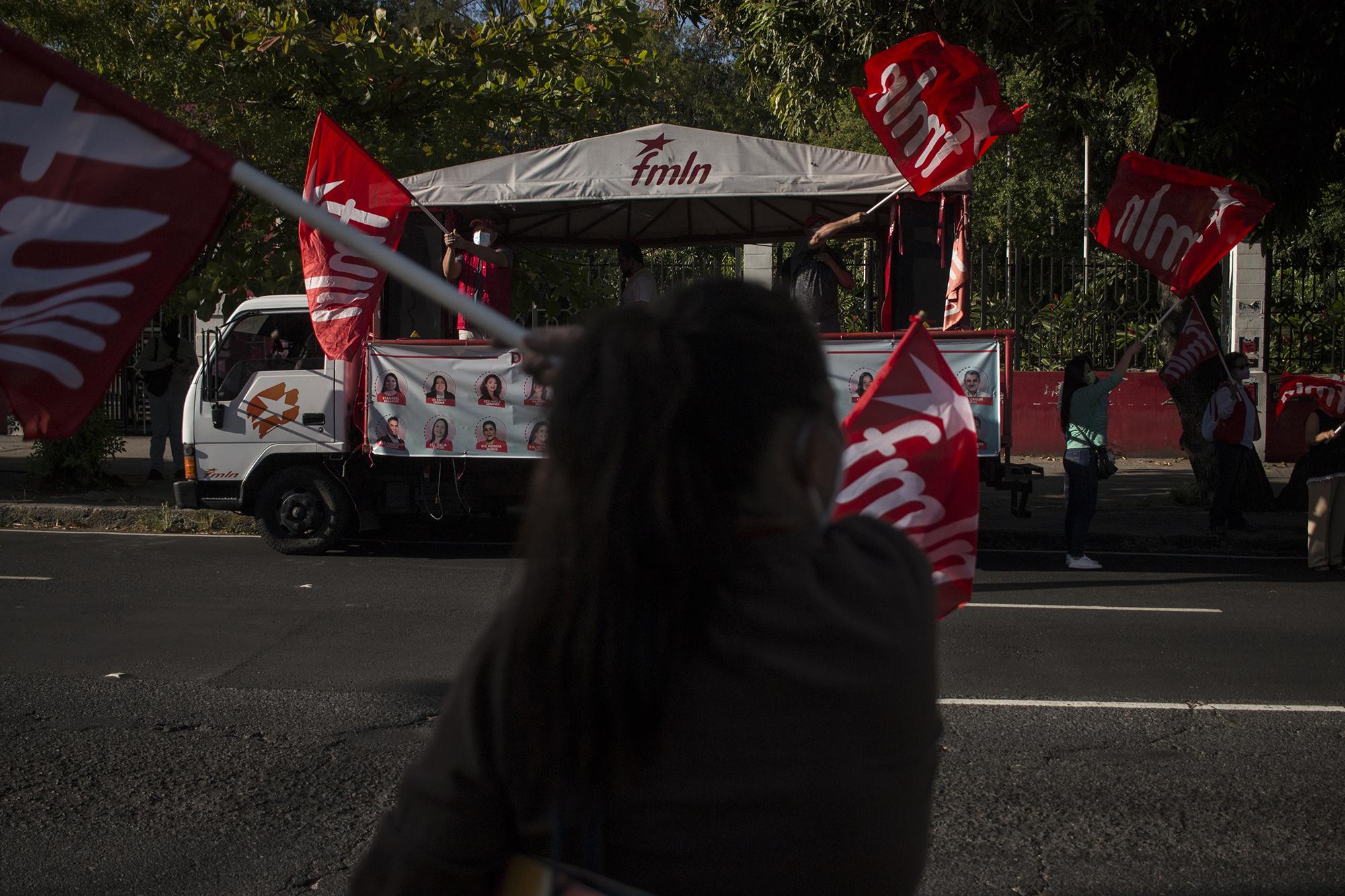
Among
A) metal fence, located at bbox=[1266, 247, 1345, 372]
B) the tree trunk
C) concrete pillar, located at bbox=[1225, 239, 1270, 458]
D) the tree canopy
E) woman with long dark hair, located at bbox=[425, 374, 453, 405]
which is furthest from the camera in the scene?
metal fence, located at bbox=[1266, 247, 1345, 372]

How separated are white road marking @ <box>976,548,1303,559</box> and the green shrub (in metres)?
9.40

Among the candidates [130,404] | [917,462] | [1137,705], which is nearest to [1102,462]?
[1137,705]

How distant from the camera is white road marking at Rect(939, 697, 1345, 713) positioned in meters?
5.52

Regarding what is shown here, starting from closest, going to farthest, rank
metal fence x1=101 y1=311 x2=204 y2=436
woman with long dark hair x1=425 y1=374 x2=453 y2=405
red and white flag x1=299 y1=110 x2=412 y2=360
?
1. red and white flag x1=299 y1=110 x2=412 y2=360
2. woman with long dark hair x1=425 y1=374 x2=453 y2=405
3. metal fence x1=101 y1=311 x2=204 y2=436

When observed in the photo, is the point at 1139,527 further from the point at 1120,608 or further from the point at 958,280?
the point at 958,280

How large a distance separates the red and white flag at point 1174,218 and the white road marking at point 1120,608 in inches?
84.3

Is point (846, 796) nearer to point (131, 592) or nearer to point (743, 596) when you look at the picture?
point (743, 596)

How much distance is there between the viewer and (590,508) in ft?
3.94

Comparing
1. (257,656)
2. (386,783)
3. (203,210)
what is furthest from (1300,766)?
(257,656)

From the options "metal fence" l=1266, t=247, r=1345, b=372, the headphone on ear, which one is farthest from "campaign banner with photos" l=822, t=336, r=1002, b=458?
"metal fence" l=1266, t=247, r=1345, b=372

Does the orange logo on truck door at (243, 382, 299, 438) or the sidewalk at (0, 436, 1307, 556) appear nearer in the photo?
the orange logo on truck door at (243, 382, 299, 438)

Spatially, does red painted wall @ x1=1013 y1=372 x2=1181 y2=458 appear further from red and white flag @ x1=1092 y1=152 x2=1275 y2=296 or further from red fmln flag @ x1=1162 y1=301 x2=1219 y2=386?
red and white flag @ x1=1092 y1=152 x2=1275 y2=296

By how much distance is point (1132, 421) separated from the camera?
1689 centimetres

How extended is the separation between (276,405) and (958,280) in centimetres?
545
